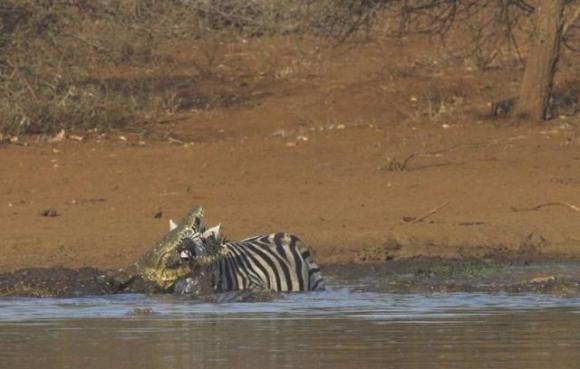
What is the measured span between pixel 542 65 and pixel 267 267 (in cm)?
667

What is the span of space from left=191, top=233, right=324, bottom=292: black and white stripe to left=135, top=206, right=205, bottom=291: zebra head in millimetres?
204

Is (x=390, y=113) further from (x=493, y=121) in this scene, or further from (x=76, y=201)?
(x=76, y=201)

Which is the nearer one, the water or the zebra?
the water

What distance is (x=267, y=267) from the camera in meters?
11.4

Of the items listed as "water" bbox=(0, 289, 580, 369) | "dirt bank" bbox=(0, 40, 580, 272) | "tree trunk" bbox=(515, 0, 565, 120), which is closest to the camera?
"water" bbox=(0, 289, 580, 369)

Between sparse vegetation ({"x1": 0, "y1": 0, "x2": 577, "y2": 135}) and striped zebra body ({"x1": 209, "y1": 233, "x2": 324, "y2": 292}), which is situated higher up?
sparse vegetation ({"x1": 0, "y1": 0, "x2": 577, "y2": 135})

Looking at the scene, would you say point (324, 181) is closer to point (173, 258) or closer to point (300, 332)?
point (173, 258)

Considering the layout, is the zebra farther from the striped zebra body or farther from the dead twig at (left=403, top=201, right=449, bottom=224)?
the dead twig at (left=403, top=201, right=449, bottom=224)

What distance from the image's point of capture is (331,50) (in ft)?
70.1

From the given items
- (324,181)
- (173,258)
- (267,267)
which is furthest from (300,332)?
(324,181)

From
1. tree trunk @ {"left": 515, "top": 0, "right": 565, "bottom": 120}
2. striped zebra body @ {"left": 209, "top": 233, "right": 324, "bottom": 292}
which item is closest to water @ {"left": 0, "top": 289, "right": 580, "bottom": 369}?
striped zebra body @ {"left": 209, "top": 233, "right": 324, "bottom": 292}

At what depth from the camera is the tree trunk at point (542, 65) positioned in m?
17.1

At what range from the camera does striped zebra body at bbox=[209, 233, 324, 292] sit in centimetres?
1111

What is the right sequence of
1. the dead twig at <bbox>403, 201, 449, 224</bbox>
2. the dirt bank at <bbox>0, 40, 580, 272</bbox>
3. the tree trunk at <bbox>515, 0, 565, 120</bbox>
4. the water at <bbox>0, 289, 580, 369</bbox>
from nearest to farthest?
the water at <bbox>0, 289, 580, 369</bbox>
the dirt bank at <bbox>0, 40, 580, 272</bbox>
the dead twig at <bbox>403, 201, 449, 224</bbox>
the tree trunk at <bbox>515, 0, 565, 120</bbox>
